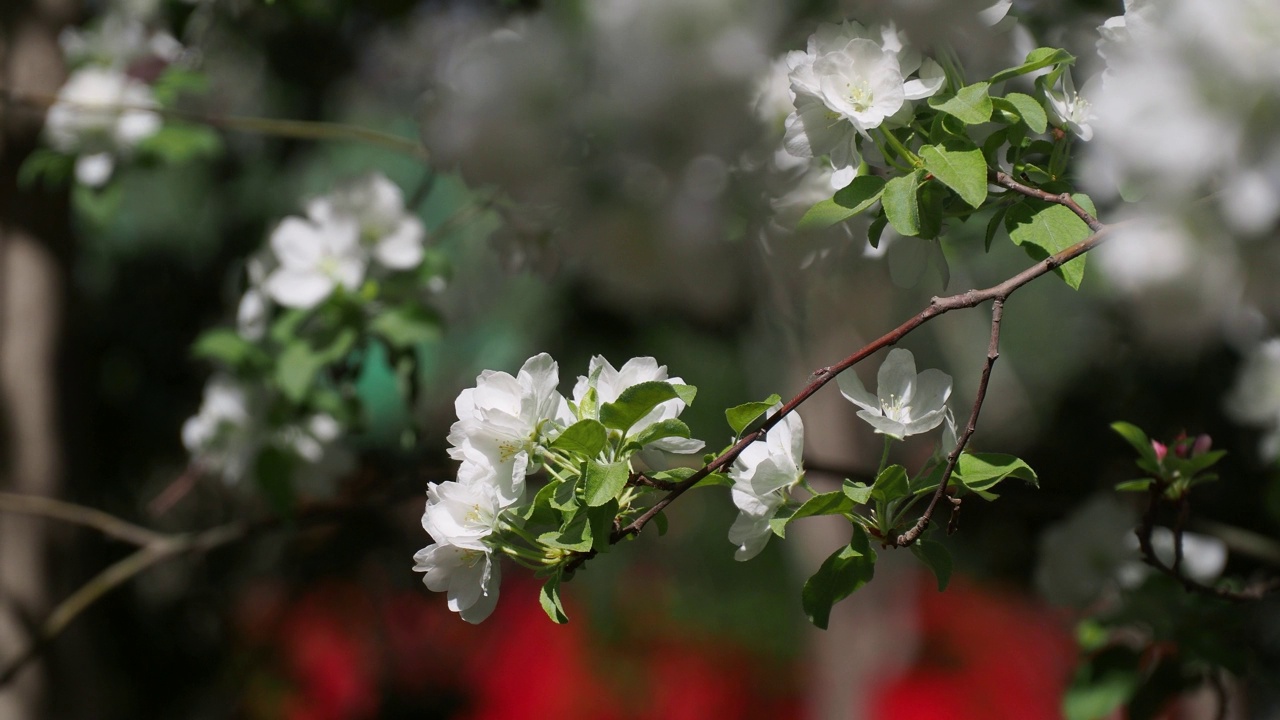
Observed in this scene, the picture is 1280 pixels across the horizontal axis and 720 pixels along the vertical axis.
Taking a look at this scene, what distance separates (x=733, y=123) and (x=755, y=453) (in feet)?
0.87

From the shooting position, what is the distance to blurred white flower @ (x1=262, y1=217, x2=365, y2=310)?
3.12 ft

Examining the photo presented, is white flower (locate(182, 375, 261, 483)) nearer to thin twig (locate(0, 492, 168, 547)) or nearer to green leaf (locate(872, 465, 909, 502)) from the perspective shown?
thin twig (locate(0, 492, 168, 547))

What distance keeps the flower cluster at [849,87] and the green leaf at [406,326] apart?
1.57 ft

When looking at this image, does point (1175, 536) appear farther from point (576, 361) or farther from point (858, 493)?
point (576, 361)

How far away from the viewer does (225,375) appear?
45.9 inches

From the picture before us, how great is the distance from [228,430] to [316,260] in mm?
269

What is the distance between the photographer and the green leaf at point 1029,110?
523 millimetres

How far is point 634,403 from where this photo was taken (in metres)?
0.46

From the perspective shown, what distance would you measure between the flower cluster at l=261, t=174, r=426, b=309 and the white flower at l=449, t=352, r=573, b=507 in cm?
51

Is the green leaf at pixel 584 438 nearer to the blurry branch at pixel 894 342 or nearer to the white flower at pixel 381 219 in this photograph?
the blurry branch at pixel 894 342

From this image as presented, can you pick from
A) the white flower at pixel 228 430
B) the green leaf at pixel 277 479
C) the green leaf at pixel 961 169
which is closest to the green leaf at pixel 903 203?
the green leaf at pixel 961 169

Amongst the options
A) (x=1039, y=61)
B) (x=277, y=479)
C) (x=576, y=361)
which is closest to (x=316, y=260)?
(x=277, y=479)

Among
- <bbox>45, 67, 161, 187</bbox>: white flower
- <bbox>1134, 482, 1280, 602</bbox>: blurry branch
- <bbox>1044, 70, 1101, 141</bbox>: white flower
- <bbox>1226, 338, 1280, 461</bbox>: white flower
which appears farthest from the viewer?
<bbox>45, 67, 161, 187</bbox>: white flower

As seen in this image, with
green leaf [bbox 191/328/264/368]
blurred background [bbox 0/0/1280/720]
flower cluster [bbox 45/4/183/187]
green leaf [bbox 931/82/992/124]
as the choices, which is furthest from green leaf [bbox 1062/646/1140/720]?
flower cluster [bbox 45/4/183/187]
